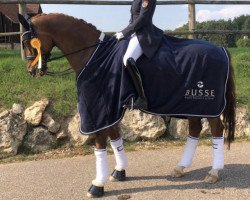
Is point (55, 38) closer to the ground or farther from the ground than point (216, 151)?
farther from the ground

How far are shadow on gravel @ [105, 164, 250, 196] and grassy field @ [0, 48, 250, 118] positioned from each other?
2045 millimetres

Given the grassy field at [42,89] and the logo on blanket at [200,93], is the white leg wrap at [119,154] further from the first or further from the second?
the grassy field at [42,89]

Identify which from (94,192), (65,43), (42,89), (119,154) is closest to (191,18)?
(42,89)

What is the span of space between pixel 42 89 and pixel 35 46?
9.25ft

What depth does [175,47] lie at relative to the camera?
484 cm

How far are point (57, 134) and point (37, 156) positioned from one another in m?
0.50

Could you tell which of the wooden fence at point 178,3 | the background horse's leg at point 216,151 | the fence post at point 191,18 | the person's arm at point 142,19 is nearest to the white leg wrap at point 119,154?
the background horse's leg at point 216,151

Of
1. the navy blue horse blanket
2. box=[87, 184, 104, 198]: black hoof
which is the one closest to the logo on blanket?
the navy blue horse blanket

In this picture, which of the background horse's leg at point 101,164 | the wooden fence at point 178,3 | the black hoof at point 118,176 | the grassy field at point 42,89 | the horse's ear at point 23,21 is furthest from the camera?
the wooden fence at point 178,3

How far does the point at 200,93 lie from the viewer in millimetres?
4840

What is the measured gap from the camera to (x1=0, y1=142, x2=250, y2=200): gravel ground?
15.3 ft

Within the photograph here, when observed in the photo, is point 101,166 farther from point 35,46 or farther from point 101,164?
point 35,46

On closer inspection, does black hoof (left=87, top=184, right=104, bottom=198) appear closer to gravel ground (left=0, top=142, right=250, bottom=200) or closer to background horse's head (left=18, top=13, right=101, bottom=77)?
gravel ground (left=0, top=142, right=250, bottom=200)

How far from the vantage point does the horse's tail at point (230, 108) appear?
16.6 ft
